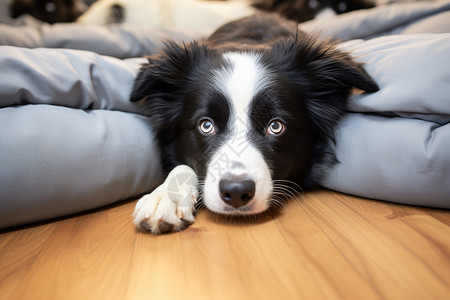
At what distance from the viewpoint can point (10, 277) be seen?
1.08 meters

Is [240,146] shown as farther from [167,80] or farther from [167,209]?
[167,80]

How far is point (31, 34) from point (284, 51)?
2045 mm

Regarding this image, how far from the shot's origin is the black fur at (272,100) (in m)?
1.66

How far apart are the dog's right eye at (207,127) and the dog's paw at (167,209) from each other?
0.95 ft

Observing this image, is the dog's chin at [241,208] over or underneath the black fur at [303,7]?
underneath

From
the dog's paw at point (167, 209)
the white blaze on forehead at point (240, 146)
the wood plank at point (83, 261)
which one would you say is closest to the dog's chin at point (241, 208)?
the white blaze on forehead at point (240, 146)

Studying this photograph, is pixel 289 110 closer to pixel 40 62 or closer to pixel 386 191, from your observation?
pixel 386 191

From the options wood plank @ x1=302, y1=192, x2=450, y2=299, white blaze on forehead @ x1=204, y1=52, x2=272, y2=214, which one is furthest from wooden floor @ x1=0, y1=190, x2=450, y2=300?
white blaze on forehead @ x1=204, y1=52, x2=272, y2=214

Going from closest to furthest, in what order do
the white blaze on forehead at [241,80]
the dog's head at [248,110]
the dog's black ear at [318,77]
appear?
the dog's head at [248,110]
the white blaze on forehead at [241,80]
the dog's black ear at [318,77]

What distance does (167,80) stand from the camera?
193cm

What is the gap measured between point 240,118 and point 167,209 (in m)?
0.55

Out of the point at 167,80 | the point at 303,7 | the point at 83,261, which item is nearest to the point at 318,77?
the point at 167,80

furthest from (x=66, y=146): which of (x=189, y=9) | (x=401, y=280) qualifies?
(x=189, y=9)

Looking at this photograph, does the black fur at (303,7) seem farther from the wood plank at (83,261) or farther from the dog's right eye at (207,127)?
the wood plank at (83,261)
